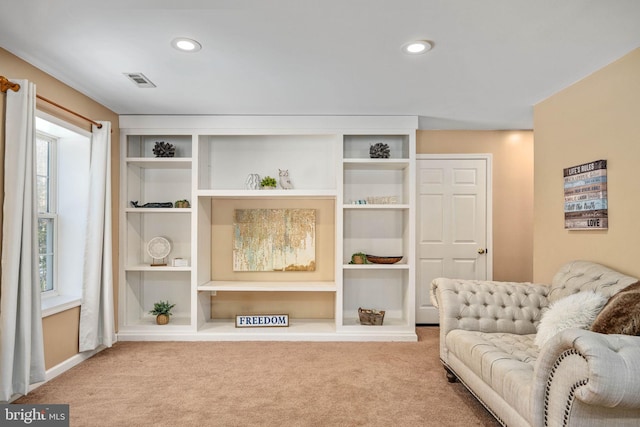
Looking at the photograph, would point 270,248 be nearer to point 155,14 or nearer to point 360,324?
point 360,324

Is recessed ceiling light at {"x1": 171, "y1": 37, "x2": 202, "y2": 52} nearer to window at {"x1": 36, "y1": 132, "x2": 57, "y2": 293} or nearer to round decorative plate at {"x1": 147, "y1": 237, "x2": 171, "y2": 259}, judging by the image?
window at {"x1": 36, "y1": 132, "x2": 57, "y2": 293}

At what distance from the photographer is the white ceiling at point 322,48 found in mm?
2137

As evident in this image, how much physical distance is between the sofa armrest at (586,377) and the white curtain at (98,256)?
3434 mm

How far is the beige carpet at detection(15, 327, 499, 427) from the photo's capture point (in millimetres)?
2502

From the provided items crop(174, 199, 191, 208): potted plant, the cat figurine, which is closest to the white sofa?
the cat figurine

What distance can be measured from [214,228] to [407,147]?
2386 mm

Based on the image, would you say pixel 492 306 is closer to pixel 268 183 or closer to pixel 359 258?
pixel 359 258

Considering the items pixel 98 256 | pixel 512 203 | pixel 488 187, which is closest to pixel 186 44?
pixel 98 256

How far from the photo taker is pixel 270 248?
4.65 meters

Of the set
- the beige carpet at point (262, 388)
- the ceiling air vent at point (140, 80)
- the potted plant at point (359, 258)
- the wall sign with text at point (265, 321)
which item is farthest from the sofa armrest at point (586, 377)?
the ceiling air vent at point (140, 80)

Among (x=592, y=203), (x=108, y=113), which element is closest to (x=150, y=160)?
(x=108, y=113)

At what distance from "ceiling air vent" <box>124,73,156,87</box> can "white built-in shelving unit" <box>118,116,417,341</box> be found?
94cm

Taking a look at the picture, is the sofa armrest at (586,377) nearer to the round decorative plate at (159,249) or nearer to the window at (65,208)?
the window at (65,208)

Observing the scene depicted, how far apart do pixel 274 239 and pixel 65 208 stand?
81.7 inches
